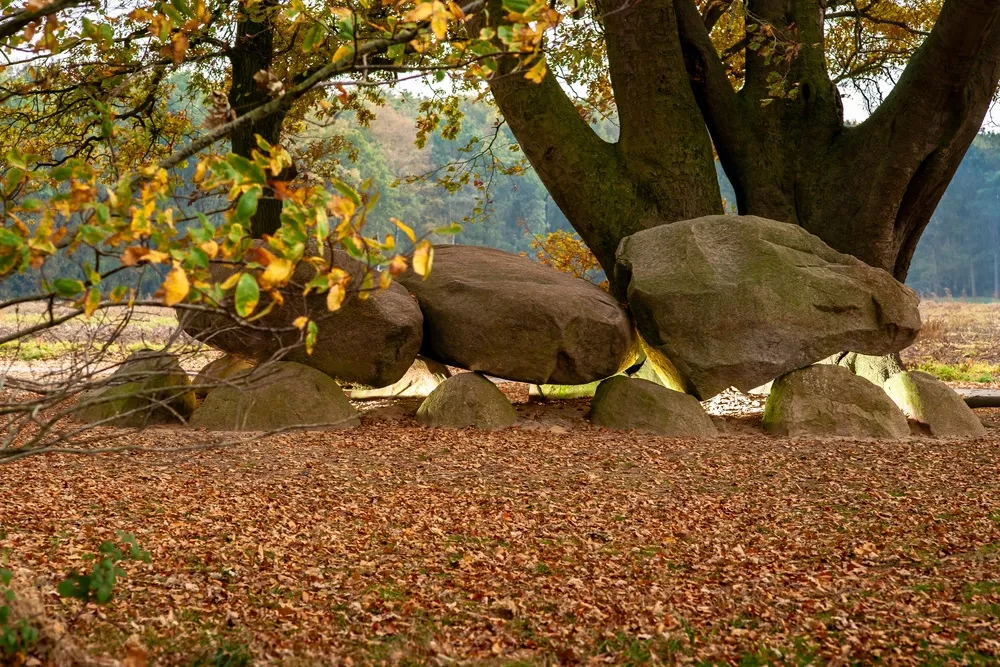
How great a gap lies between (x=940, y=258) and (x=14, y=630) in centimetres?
5303

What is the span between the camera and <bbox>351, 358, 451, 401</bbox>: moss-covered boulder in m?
10.1

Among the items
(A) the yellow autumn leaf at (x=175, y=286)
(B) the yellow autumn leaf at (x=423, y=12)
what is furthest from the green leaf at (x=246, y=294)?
(B) the yellow autumn leaf at (x=423, y=12)

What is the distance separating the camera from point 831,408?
8633 millimetres

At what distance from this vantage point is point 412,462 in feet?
22.6

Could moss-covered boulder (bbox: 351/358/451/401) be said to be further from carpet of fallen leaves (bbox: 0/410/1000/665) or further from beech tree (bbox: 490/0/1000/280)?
carpet of fallen leaves (bbox: 0/410/1000/665)

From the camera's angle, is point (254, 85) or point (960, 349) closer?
point (254, 85)

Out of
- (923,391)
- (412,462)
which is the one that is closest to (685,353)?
(923,391)

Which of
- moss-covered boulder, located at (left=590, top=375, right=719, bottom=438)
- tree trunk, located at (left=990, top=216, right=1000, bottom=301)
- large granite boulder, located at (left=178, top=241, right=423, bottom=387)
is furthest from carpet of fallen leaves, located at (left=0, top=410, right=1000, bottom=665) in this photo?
tree trunk, located at (left=990, top=216, right=1000, bottom=301)

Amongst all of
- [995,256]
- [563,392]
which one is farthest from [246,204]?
[995,256]

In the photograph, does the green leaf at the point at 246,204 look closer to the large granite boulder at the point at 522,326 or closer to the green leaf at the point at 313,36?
the green leaf at the point at 313,36

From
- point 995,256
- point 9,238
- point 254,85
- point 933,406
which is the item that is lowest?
point 933,406

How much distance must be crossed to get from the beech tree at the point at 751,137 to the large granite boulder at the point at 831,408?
2.05m

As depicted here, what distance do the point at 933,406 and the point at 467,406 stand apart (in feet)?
14.7

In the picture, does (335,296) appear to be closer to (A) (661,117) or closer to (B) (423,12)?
(B) (423,12)
